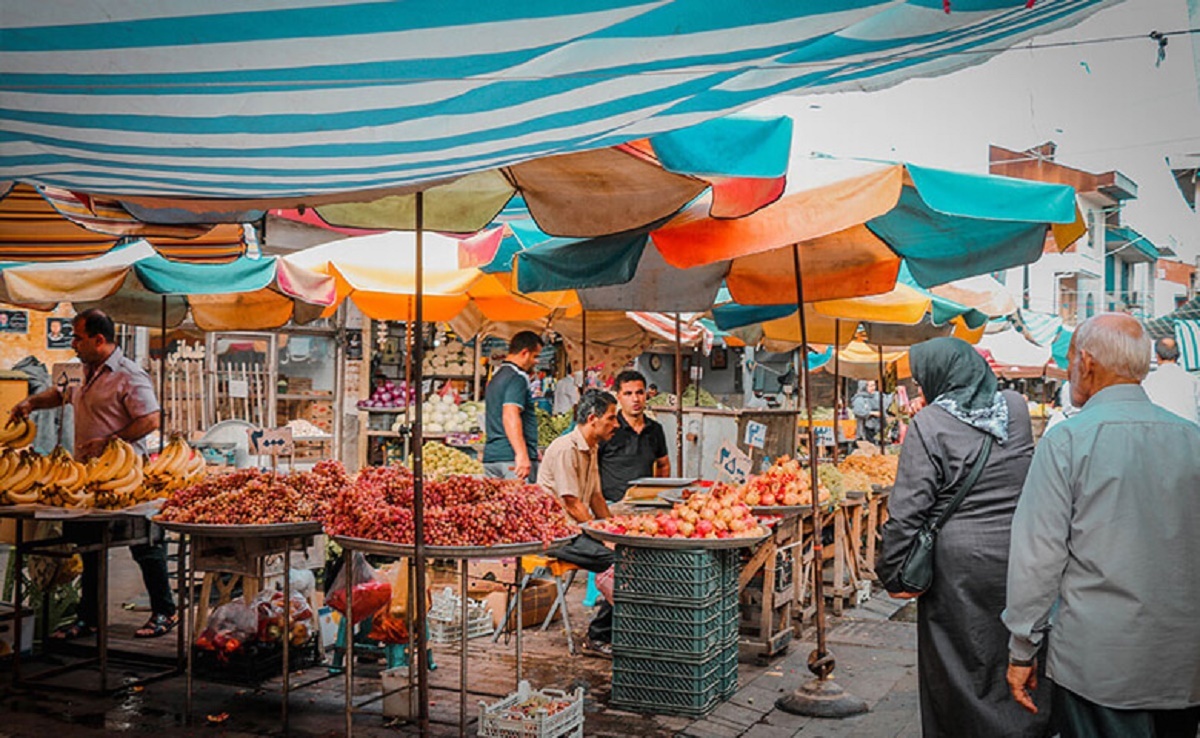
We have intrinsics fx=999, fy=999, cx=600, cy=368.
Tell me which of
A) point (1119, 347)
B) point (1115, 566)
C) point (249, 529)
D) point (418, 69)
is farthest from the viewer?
point (249, 529)

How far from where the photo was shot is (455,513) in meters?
5.01

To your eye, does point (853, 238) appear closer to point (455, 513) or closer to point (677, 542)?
point (677, 542)

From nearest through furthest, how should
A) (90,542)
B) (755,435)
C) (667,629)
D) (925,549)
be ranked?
1. (925,549)
2. (667,629)
3. (90,542)
4. (755,435)

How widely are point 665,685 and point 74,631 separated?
4.57m

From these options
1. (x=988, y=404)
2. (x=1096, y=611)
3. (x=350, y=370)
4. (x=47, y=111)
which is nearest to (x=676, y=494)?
(x=988, y=404)

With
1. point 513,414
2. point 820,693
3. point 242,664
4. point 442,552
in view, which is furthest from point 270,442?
point 820,693

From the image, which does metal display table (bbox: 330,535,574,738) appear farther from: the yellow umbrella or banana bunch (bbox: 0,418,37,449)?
banana bunch (bbox: 0,418,37,449)

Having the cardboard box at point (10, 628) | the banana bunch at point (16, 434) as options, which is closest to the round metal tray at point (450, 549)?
the cardboard box at point (10, 628)

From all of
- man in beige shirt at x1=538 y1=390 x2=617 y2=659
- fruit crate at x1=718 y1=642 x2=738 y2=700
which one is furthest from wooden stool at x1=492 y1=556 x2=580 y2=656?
fruit crate at x1=718 y1=642 x2=738 y2=700

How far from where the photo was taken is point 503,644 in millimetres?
7629

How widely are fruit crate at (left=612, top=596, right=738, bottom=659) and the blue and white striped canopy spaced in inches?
125

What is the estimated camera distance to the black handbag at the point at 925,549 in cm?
442

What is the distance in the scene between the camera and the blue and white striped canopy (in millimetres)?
2441

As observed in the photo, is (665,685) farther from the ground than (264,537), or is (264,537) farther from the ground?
(264,537)
